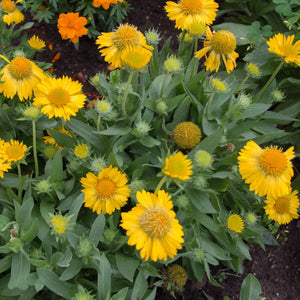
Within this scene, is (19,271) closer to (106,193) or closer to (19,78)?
(106,193)

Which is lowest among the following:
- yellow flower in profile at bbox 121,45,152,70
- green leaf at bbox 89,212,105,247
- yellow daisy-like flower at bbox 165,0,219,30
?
green leaf at bbox 89,212,105,247

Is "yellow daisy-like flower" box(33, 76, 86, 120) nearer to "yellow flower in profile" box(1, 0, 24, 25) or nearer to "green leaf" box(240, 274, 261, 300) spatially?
"yellow flower in profile" box(1, 0, 24, 25)

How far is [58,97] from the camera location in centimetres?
168

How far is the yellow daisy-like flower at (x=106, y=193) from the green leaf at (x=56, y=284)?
0.37m

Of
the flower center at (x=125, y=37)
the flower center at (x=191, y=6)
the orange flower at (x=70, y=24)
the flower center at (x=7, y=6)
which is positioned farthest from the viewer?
the orange flower at (x=70, y=24)

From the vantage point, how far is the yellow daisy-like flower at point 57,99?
1668mm

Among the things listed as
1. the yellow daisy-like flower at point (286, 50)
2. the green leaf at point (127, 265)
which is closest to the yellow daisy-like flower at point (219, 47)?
the yellow daisy-like flower at point (286, 50)

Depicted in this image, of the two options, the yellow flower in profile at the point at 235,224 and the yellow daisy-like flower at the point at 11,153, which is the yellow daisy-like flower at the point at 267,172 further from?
the yellow daisy-like flower at the point at 11,153

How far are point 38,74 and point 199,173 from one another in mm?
1079

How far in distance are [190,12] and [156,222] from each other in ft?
4.31

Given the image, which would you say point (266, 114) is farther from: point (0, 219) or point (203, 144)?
point (0, 219)

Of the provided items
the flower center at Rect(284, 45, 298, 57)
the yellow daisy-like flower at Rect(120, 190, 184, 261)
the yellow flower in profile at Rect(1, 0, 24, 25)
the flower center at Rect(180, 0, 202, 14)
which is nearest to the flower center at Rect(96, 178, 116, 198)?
the yellow daisy-like flower at Rect(120, 190, 184, 261)

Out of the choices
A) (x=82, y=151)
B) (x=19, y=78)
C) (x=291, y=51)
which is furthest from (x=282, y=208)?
(x=19, y=78)

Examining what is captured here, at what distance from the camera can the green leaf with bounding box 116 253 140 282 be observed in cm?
165
